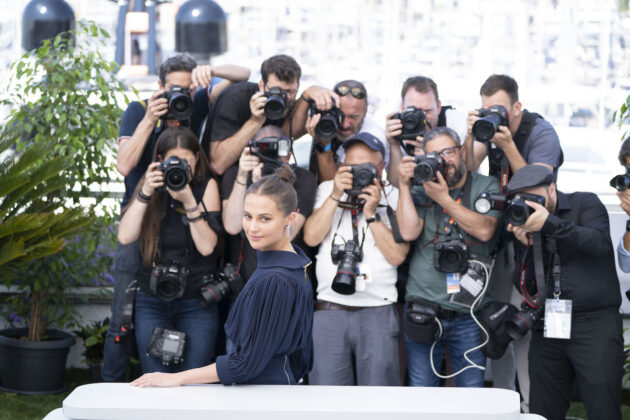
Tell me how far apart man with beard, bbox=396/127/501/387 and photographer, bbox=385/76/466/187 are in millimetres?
162

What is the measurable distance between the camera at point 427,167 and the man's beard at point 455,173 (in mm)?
69

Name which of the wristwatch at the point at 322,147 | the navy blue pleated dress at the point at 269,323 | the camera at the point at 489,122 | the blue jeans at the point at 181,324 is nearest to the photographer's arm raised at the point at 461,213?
the camera at the point at 489,122

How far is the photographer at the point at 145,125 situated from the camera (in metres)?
3.57

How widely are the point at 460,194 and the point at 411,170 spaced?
25 centimetres

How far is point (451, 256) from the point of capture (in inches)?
134

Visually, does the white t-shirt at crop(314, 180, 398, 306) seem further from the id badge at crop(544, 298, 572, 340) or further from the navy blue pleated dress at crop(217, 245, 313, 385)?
the navy blue pleated dress at crop(217, 245, 313, 385)

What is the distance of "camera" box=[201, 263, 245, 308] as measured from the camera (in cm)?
344

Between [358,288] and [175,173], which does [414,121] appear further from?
[175,173]

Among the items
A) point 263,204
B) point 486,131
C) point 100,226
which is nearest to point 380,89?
point 100,226

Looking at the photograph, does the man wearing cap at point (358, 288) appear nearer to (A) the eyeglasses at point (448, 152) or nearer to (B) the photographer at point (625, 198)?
(A) the eyeglasses at point (448, 152)

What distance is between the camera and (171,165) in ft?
10.9

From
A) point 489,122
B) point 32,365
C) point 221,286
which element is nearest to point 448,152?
point 489,122

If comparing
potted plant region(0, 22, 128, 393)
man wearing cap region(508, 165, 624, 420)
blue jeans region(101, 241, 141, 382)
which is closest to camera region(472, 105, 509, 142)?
man wearing cap region(508, 165, 624, 420)

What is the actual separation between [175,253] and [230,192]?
0.34m
